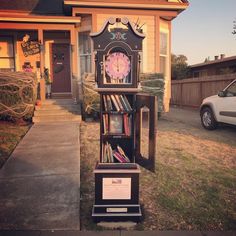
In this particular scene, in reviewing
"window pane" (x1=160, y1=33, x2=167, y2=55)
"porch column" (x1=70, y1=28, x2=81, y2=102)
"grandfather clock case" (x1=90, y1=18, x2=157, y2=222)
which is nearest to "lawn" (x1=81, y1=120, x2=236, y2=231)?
"grandfather clock case" (x1=90, y1=18, x2=157, y2=222)

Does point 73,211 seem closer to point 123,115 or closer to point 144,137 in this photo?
point 123,115

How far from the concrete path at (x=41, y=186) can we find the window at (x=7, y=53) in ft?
23.8

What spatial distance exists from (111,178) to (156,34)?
984 centimetres

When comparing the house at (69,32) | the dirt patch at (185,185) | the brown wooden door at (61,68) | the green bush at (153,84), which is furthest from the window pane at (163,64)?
the dirt patch at (185,185)

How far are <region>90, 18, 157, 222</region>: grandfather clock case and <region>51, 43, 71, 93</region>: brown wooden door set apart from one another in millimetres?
10536

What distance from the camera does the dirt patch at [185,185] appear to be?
3.70 m

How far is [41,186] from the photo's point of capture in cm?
450

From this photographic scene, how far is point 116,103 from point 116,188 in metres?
1.15

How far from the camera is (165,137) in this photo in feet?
26.9

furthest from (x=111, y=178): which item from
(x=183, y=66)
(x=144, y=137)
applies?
(x=183, y=66)

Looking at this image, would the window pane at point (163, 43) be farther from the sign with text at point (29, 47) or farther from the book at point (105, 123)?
the book at point (105, 123)

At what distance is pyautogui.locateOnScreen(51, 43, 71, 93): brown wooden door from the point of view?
13784 millimetres

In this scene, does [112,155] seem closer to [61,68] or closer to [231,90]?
[231,90]

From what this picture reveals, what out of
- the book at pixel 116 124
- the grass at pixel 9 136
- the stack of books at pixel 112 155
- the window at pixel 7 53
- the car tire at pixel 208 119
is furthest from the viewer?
the window at pixel 7 53
